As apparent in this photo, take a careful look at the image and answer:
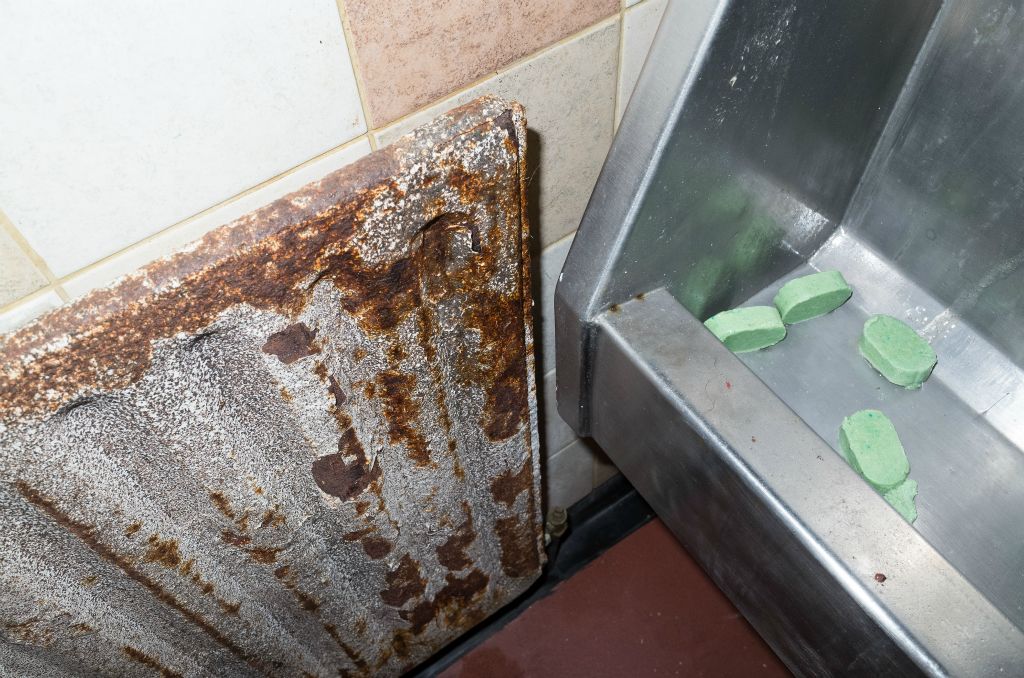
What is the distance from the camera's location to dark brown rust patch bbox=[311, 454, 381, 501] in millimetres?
606

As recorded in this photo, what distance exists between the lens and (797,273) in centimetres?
77

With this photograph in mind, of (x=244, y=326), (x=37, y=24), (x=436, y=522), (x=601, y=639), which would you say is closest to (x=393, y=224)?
(x=244, y=326)

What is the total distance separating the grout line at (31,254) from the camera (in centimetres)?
49

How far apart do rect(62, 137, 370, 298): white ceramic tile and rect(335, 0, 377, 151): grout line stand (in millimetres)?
11

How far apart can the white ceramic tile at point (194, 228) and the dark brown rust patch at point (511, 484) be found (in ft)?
1.13

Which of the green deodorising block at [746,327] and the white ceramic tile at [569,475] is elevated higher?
the white ceramic tile at [569,475]

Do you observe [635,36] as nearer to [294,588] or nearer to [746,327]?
[746,327]

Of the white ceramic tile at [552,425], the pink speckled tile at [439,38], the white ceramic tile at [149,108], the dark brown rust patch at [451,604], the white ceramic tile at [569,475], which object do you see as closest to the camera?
the white ceramic tile at [149,108]

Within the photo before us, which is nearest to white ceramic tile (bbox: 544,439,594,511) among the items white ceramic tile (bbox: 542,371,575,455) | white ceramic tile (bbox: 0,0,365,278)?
white ceramic tile (bbox: 542,371,575,455)

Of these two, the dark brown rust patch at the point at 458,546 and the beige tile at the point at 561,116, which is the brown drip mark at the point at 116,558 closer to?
the dark brown rust patch at the point at 458,546

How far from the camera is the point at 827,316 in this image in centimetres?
74

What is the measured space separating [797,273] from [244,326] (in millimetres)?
545

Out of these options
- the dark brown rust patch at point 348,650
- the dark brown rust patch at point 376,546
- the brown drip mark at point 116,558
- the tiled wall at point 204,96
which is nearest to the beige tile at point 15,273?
the tiled wall at point 204,96

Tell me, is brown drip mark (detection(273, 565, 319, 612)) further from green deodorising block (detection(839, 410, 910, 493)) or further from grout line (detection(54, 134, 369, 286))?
green deodorising block (detection(839, 410, 910, 493))
